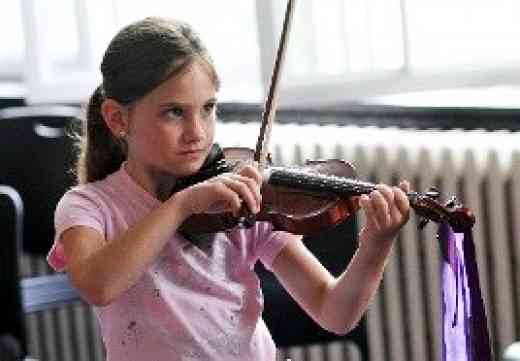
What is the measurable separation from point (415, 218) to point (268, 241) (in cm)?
125

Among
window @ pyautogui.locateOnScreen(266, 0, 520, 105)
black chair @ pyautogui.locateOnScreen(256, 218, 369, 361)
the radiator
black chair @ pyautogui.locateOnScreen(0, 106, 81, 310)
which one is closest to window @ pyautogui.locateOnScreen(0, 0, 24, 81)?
black chair @ pyautogui.locateOnScreen(0, 106, 81, 310)

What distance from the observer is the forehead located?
1637 mm

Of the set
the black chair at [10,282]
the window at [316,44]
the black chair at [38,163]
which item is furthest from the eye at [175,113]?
the black chair at [38,163]

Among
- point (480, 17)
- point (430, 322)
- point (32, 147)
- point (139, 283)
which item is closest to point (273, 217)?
point (139, 283)

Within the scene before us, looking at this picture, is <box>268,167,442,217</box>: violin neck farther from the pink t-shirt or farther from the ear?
the ear

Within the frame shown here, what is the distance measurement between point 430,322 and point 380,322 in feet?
0.45

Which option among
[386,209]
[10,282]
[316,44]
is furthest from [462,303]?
[316,44]

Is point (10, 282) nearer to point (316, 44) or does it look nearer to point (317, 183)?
point (316, 44)

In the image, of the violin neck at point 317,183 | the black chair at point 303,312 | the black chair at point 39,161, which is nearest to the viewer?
the violin neck at point 317,183

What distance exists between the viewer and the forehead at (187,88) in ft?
5.37

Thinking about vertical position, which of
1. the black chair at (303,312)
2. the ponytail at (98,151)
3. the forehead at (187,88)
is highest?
the forehead at (187,88)

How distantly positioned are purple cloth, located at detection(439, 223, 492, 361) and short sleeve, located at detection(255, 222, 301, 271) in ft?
0.87

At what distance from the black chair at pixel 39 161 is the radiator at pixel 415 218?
16.0 inches

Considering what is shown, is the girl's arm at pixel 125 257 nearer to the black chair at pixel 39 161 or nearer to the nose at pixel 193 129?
the nose at pixel 193 129
